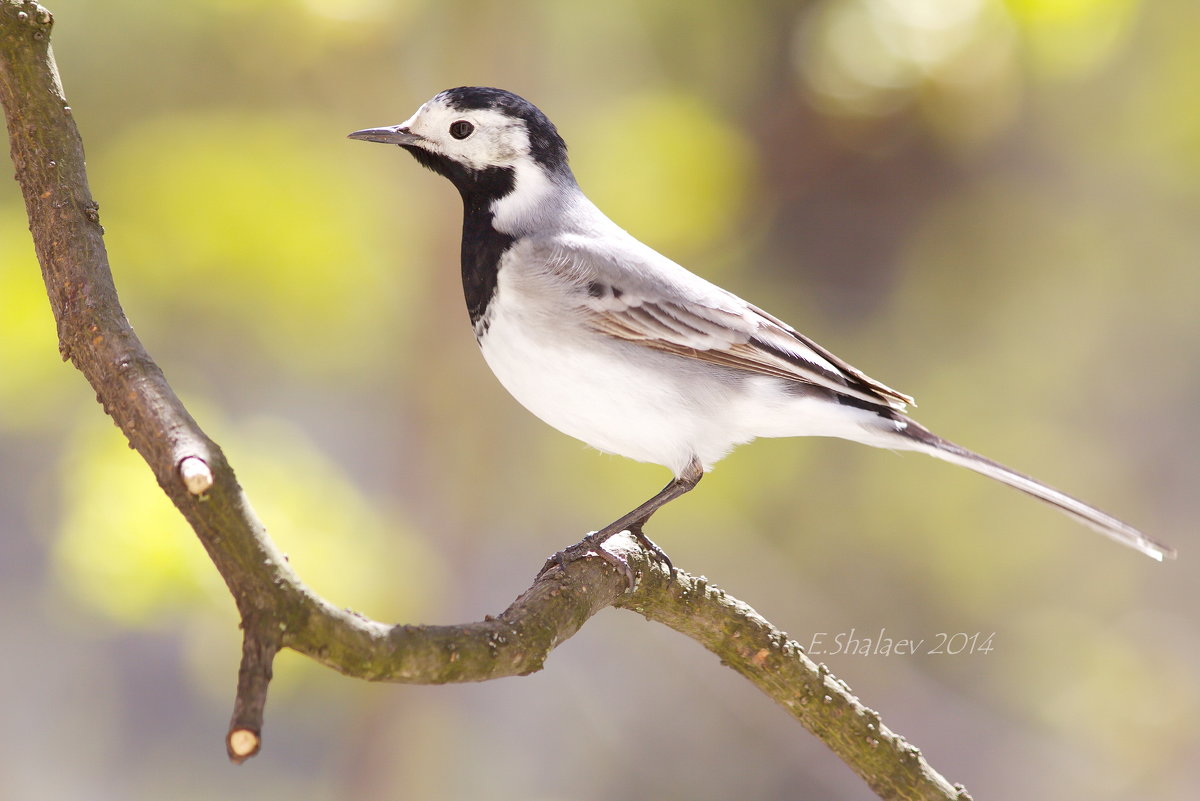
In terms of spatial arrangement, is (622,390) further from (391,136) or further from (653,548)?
(391,136)

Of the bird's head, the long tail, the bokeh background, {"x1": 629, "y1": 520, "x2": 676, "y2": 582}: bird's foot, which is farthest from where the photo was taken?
the bokeh background

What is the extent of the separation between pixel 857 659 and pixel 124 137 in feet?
10.6

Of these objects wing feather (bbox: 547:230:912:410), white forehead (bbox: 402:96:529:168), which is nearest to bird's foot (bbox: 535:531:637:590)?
wing feather (bbox: 547:230:912:410)

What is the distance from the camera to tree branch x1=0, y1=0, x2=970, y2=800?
989 mm

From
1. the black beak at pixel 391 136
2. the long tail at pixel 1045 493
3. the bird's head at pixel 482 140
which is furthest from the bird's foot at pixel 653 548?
the black beak at pixel 391 136

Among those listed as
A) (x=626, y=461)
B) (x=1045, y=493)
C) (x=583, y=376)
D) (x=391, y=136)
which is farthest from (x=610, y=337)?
(x=626, y=461)

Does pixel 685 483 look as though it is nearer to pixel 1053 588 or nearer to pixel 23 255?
pixel 23 255

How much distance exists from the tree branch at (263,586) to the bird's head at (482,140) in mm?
511

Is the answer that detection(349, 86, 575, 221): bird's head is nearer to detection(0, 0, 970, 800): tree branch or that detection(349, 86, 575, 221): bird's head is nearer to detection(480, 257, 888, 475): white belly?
detection(480, 257, 888, 475): white belly

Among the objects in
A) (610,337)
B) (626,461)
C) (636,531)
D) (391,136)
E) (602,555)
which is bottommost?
(602,555)

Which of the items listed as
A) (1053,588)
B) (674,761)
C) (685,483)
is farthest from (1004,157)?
(685,483)

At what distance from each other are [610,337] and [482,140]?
0.40 meters

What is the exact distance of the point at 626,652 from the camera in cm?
446

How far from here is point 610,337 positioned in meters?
1.63
